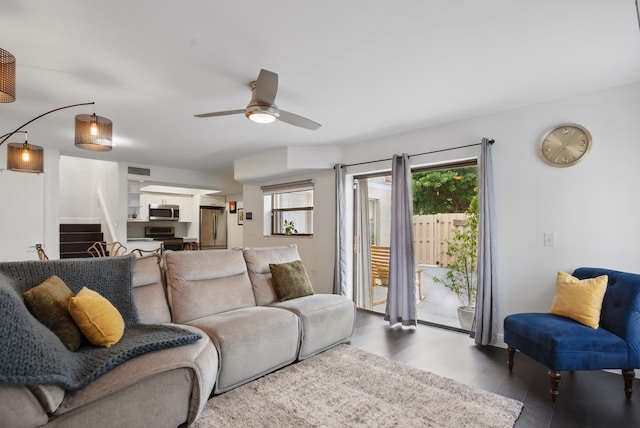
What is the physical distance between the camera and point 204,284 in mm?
2959

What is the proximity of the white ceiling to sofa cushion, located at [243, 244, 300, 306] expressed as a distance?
165cm

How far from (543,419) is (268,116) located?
2986 mm

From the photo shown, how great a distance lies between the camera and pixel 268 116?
2818 millimetres

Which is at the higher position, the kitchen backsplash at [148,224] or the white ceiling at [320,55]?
the white ceiling at [320,55]

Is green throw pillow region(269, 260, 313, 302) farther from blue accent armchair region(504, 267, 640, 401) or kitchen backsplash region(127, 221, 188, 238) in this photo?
kitchen backsplash region(127, 221, 188, 238)

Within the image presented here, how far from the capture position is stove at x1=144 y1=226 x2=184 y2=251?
353 inches

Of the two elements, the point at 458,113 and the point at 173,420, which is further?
the point at 458,113

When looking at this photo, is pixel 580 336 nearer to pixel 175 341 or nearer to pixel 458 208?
pixel 458 208

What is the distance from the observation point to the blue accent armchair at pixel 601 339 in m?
2.39

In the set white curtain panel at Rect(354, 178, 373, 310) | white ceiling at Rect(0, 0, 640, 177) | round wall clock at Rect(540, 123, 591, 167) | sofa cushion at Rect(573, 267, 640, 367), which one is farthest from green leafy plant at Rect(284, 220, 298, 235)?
sofa cushion at Rect(573, 267, 640, 367)

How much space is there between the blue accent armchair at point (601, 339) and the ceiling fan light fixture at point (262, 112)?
2.77 m

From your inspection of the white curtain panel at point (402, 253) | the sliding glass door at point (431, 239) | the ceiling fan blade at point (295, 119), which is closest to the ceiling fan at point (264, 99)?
the ceiling fan blade at point (295, 119)

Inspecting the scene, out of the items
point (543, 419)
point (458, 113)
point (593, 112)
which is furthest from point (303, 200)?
point (543, 419)

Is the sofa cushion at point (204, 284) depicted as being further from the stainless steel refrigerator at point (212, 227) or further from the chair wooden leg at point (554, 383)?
the stainless steel refrigerator at point (212, 227)
